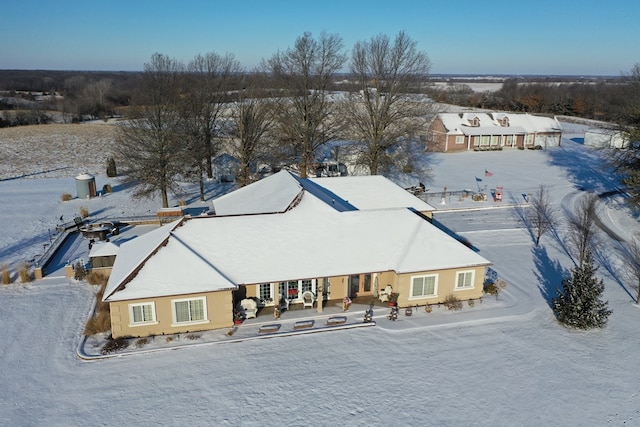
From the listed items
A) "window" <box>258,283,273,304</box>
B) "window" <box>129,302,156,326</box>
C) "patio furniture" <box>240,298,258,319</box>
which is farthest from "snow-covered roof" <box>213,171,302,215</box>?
"window" <box>129,302,156,326</box>

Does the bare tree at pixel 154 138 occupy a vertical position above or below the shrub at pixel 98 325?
above

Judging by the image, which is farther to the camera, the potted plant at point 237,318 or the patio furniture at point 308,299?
the patio furniture at point 308,299

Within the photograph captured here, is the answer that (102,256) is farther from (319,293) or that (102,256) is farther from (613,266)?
(613,266)

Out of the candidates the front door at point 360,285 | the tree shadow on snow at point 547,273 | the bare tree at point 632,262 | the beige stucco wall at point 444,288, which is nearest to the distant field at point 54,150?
the front door at point 360,285

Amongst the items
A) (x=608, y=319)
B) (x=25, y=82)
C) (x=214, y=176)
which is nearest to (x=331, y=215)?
(x=608, y=319)

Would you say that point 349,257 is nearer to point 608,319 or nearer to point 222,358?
point 222,358

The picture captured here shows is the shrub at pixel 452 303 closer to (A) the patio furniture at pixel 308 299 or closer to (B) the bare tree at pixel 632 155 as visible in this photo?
(A) the patio furniture at pixel 308 299

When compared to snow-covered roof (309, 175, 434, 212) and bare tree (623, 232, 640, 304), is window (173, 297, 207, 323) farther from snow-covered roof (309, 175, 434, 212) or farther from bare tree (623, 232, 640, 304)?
bare tree (623, 232, 640, 304)
